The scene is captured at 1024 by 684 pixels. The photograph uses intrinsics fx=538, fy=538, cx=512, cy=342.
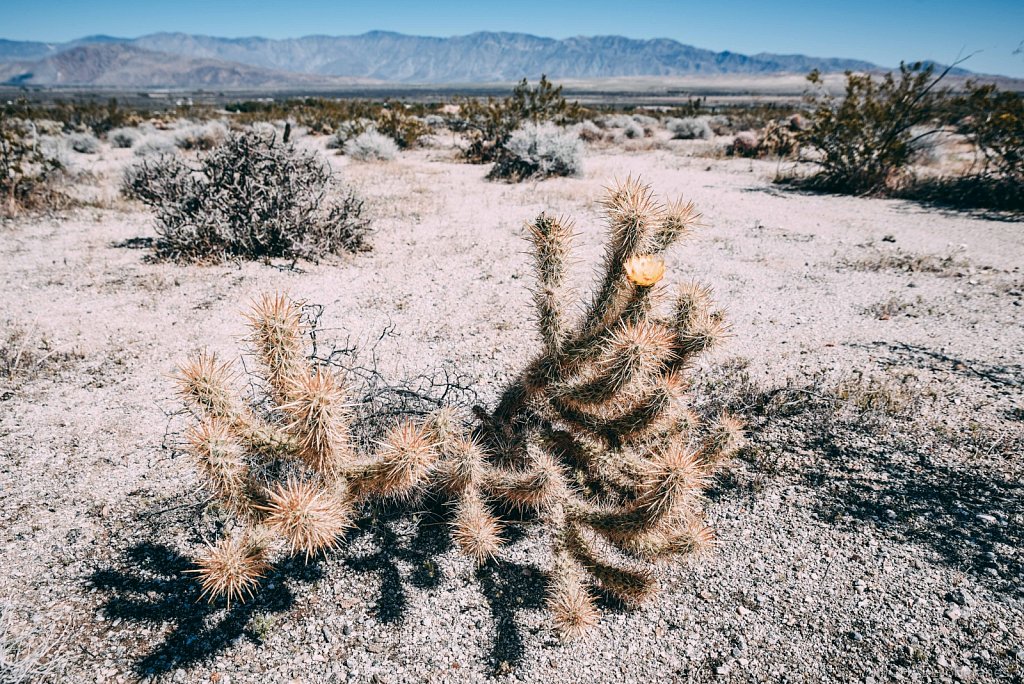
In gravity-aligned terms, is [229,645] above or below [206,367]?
below

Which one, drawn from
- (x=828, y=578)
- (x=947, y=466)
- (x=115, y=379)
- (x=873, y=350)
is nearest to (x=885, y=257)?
(x=873, y=350)

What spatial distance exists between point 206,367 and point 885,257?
25.6ft

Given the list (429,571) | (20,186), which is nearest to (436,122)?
(20,186)

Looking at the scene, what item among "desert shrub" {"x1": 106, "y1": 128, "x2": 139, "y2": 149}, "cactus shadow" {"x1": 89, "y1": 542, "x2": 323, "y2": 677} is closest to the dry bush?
"cactus shadow" {"x1": 89, "y1": 542, "x2": 323, "y2": 677}

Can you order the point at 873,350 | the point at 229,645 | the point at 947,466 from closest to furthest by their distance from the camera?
the point at 229,645, the point at 947,466, the point at 873,350

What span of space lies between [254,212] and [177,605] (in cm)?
538

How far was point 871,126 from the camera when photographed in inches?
409

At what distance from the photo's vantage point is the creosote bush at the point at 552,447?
2092mm

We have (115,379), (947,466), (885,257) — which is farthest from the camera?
(885,257)

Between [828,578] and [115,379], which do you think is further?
[115,379]

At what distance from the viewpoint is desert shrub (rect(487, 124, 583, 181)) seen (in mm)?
11680

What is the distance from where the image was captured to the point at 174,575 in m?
2.58

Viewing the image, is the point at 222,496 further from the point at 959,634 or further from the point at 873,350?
the point at 873,350

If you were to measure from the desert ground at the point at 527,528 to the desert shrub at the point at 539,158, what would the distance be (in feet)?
20.5
